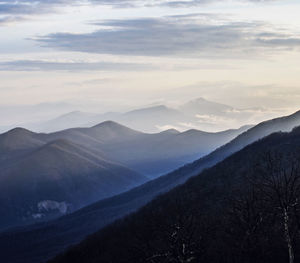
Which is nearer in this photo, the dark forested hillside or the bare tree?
the bare tree

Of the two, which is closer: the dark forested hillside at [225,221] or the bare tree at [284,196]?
the bare tree at [284,196]

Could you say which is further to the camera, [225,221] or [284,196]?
[225,221]

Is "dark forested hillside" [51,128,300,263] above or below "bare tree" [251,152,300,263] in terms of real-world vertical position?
below

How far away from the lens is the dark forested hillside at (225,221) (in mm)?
77500

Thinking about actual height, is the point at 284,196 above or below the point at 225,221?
above

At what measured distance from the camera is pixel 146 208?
199m

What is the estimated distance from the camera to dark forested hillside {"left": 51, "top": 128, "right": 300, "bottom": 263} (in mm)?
77500

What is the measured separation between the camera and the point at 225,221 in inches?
4761

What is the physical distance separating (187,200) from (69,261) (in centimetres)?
3783

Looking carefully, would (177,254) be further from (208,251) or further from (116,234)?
(116,234)

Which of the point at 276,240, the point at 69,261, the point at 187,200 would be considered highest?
the point at 276,240

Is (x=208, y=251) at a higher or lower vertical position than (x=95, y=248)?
higher

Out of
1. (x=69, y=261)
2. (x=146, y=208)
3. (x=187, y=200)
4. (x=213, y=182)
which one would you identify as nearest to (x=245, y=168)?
(x=213, y=182)

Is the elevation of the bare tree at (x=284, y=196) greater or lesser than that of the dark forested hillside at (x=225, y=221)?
greater
